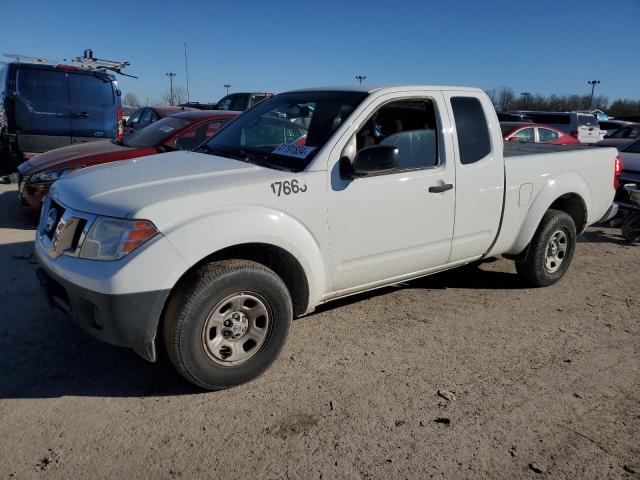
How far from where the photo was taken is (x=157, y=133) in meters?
7.06

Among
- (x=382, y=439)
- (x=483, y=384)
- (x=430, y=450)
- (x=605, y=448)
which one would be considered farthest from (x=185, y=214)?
(x=605, y=448)

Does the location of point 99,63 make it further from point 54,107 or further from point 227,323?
point 227,323

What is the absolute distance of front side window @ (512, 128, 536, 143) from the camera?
1168 cm

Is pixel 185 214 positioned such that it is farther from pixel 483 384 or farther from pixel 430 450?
pixel 483 384

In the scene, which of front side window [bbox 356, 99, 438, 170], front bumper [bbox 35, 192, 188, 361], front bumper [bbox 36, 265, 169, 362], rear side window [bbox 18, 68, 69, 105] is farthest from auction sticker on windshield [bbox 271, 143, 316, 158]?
rear side window [bbox 18, 68, 69, 105]

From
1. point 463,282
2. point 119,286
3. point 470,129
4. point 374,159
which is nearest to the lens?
point 119,286

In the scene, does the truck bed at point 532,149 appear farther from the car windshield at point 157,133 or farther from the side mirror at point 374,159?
the car windshield at point 157,133

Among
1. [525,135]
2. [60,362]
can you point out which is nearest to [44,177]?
[60,362]

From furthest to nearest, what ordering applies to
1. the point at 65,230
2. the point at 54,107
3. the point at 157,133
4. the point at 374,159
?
the point at 54,107 → the point at 157,133 → the point at 374,159 → the point at 65,230

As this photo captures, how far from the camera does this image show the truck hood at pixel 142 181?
113 inches

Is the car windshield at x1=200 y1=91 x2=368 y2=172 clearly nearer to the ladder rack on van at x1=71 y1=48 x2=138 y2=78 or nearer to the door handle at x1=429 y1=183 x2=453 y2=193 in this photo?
the door handle at x1=429 y1=183 x2=453 y2=193

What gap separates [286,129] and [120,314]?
6.97 ft

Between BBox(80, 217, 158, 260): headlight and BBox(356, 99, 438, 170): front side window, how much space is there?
5.54 feet

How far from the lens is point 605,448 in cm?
270
